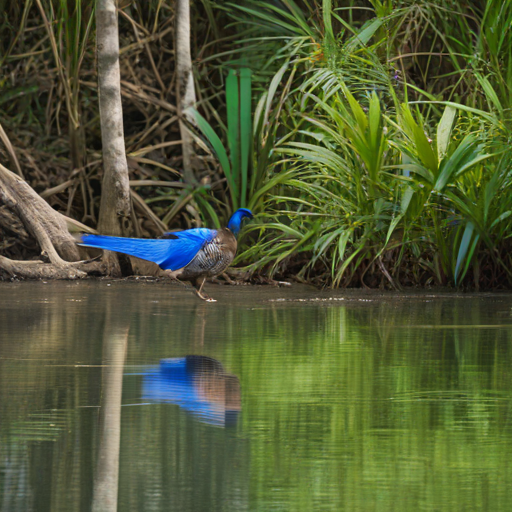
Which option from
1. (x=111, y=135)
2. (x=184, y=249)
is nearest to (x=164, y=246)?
(x=184, y=249)

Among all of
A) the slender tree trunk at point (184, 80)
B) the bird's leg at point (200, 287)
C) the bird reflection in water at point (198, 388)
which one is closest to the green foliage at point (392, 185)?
the bird's leg at point (200, 287)

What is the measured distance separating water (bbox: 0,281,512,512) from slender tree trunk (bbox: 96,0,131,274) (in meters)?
2.63

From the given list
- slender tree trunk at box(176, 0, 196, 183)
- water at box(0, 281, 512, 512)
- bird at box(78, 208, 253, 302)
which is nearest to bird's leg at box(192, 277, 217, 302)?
bird at box(78, 208, 253, 302)

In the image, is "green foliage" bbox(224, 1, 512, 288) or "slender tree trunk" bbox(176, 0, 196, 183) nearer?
"green foliage" bbox(224, 1, 512, 288)

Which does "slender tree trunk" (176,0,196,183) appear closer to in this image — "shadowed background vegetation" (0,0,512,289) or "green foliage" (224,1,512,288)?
"shadowed background vegetation" (0,0,512,289)

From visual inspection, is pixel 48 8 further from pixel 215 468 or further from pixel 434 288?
pixel 215 468

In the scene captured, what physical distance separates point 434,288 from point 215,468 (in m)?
5.31

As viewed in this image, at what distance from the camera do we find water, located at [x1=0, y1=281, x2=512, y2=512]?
293 cm

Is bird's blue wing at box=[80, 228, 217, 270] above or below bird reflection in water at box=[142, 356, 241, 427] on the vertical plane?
above

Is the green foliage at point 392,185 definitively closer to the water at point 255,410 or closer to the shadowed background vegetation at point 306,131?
the shadowed background vegetation at point 306,131

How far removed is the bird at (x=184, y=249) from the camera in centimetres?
737

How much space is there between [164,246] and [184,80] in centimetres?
364

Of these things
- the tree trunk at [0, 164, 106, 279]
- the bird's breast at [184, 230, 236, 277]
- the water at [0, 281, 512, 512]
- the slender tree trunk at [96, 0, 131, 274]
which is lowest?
the water at [0, 281, 512, 512]

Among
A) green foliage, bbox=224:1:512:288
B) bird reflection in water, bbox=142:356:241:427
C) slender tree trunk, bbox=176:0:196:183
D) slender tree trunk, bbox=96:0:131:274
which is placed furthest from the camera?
slender tree trunk, bbox=176:0:196:183
